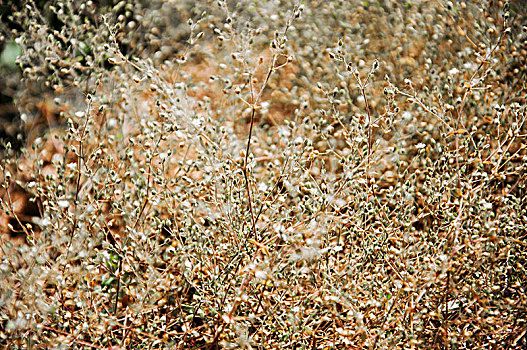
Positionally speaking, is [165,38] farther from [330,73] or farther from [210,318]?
[210,318]

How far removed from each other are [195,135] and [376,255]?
0.73 meters

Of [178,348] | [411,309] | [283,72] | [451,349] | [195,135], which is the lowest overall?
[451,349]

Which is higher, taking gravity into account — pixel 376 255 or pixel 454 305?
pixel 376 255

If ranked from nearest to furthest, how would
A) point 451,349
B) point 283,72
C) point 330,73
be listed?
point 451,349
point 330,73
point 283,72

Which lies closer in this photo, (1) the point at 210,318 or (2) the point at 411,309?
(2) the point at 411,309

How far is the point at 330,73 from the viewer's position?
2551 mm

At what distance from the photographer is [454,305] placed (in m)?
1.73

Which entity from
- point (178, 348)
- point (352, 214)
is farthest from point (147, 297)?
point (352, 214)

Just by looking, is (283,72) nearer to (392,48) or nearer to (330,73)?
(330,73)

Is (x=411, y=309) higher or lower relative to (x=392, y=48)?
lower

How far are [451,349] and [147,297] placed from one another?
0.98 m

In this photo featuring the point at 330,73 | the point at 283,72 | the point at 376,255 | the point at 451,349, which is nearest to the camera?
the point at 451,349

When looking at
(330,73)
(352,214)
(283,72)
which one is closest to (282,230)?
(352,214)

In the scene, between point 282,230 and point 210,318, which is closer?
point 282,230
